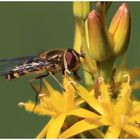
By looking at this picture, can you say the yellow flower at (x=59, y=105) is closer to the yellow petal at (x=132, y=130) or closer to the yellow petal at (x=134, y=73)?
the yellow petal at (x=132, y=130)

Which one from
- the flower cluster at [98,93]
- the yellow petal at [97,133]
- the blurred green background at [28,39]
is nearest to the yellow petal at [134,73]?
the flower cluster at [98,93]

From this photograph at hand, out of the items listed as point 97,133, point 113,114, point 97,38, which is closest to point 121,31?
point 97,38

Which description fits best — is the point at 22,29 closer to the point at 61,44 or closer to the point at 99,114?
the point at 61,44

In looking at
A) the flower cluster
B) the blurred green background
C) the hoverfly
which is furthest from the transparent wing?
the blurred green background

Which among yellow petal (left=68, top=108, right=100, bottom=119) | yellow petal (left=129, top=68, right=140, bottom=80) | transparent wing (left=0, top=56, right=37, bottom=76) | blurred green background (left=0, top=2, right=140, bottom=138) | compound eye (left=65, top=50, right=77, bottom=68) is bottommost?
blurred green background (left=0, top=2, right=140, bottom=138)

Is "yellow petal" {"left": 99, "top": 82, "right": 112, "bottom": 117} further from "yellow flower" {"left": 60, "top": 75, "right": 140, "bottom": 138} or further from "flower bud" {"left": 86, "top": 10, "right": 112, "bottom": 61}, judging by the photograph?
"flower bud" {"left": 86, "top": 10, "right": 112, "bottom": 61}

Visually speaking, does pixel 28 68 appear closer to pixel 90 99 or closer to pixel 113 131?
pixel 90 99
